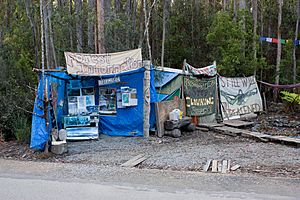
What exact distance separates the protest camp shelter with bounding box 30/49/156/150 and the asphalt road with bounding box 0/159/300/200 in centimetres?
358

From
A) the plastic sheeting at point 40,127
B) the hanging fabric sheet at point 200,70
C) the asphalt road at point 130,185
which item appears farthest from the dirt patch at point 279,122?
the plastic sheeting at point 40,127

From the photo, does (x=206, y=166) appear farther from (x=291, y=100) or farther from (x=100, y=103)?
(x=291, y=100)

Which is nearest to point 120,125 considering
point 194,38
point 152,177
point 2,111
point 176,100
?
point 176,100

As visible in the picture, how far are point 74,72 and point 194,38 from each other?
11956 mm

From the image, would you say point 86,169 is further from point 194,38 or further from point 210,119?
point 194,38

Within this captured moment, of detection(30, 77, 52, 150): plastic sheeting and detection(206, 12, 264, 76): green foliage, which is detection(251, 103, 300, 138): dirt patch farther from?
detection(30, 77, 52, 150): plastic sheeting

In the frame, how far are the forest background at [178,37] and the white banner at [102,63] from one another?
206cm

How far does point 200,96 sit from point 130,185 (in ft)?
26.5

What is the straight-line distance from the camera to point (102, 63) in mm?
10391

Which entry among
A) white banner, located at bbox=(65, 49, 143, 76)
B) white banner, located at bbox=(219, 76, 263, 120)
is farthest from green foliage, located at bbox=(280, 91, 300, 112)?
white banner, located at bbox=(65, 49, 143, 76)

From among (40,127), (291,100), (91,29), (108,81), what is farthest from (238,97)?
(40,127)

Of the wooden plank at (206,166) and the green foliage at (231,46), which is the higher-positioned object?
the green foliage at (231,46)

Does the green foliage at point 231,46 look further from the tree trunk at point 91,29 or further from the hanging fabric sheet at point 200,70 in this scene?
the tree trunk at point 91,29

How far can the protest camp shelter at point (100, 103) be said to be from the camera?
35.2 feet
